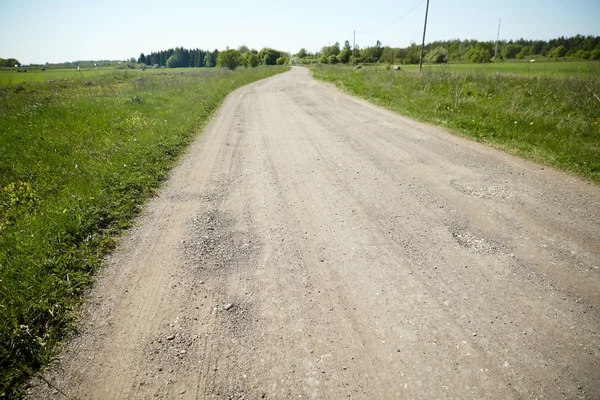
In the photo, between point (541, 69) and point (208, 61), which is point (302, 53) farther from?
point (541, 69)

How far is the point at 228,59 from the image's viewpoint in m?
73.0

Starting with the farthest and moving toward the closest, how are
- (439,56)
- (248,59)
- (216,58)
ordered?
(216,58)
(248,59)
(439,56)

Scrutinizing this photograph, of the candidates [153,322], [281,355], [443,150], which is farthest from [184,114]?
[281,355]

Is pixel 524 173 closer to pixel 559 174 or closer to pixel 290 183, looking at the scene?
pixel 559 174

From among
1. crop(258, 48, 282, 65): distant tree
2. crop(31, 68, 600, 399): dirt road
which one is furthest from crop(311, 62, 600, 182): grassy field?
crop(258, 48, 282, 65): distant tree

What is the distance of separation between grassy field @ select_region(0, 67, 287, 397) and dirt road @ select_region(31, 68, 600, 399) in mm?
314

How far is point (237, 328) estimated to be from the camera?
9.53 ft

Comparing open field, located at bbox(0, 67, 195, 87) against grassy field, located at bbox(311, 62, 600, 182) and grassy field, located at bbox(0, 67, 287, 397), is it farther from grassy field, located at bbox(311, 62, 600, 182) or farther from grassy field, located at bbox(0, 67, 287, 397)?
grassy field, located at bbox(311, 62, 600, 182)

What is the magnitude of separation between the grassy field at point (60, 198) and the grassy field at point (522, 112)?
346 inches

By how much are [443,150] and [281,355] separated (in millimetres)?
6957

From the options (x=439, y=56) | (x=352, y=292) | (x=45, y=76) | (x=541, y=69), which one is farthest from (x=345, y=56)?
(x=352, y=292)

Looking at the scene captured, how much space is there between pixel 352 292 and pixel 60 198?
17.5ft

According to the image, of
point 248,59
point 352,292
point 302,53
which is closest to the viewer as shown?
point 352,292

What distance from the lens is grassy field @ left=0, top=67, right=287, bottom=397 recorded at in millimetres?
2891
